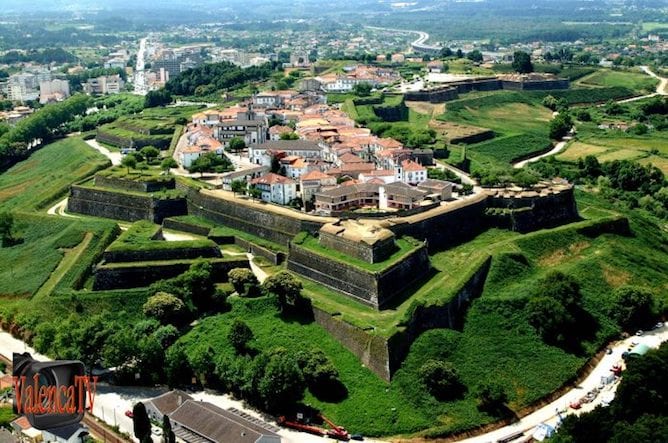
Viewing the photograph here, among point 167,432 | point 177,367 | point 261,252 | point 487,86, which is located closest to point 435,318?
point 261,252

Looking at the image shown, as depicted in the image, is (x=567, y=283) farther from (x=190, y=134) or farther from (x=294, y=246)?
(x=190, y=134)

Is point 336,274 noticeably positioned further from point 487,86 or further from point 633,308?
point 487,86

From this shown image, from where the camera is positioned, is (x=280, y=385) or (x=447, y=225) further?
(x=447, y=225)

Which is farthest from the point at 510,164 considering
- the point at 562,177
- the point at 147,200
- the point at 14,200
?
the point at 14,200

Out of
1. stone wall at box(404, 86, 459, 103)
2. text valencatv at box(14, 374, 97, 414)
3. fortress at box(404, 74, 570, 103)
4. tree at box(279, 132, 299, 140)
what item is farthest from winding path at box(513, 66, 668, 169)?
text valencatv at box(14, 374, 97, 414)

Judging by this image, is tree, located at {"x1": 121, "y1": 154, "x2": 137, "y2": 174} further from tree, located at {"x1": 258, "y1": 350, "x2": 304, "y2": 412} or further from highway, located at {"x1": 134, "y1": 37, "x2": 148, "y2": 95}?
highway, located at {"x1": 134, "y1": 37, "x2": 148, "y2": 95}
